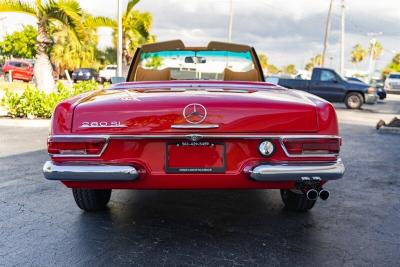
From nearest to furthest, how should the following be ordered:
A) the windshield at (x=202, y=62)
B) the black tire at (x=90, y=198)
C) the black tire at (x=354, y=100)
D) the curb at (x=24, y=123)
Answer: the black tire at (x=90, y=198), the windshield at (x=202, y=62), the curb at (x=24, y=123), the black tire at (x=354, y=100)

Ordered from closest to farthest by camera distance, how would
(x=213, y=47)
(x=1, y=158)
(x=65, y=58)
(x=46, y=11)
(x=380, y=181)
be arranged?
(x=213, y=47) < (x=380, y=181) < (x=1, y=158) < (x=46, y=11) < (x=65, y=58)

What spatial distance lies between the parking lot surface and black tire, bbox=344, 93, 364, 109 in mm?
15623

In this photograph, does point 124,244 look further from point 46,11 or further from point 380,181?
point 46,11

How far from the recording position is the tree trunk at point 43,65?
541 inches

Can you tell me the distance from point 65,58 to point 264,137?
4142 cm

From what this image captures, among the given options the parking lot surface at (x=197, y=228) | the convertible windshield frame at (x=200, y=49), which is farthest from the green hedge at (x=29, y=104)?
the convertible windshield frame at (x=200, y=49)

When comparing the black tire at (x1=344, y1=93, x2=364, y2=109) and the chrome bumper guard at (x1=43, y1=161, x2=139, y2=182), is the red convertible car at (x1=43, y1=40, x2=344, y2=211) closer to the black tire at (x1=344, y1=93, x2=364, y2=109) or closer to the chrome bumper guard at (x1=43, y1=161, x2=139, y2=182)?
the chrome bumper guard at (x1=43, y1=161, x2=139, y2=182)

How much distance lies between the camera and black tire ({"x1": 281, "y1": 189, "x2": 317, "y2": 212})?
14.1ft

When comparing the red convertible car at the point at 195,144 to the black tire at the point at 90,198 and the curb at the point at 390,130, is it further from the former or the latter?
the curb at the point at 390,130

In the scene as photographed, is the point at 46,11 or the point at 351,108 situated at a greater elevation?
the point at 46,11

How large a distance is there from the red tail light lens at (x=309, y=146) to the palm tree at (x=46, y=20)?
11153 mm

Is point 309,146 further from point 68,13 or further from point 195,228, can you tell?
point 68,13

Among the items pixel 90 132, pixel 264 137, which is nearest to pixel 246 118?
pixel 264 137

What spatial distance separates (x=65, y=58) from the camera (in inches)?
1661
